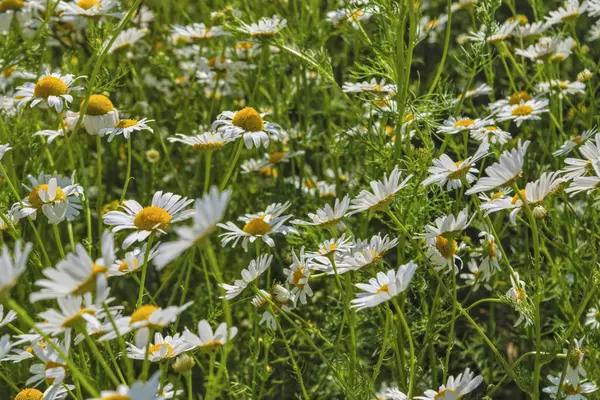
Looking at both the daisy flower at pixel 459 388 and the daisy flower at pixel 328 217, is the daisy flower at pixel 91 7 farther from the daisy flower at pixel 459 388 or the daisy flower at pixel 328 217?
the daisy flower at pixel 459 388

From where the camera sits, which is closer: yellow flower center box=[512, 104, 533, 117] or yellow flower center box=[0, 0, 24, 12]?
yellow flower center box=[512, 104, 533, 117]

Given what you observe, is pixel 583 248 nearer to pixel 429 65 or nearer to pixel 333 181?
pixel 333 181

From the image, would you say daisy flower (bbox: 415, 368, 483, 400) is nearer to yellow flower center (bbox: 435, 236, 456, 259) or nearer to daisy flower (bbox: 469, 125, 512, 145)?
yellow flower center (bbox: 435, 236, 456, 259)

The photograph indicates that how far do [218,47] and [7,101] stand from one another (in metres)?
0.79

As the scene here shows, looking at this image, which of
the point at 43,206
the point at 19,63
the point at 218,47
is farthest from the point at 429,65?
the point at 43,206

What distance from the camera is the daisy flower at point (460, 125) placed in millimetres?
1815

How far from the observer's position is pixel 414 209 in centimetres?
175

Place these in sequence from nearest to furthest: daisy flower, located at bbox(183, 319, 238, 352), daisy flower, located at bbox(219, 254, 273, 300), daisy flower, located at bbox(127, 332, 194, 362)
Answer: daisy flower, located at bbox(183, 319, 238, 352), daisy flower, located at bbox(127, 332, 194, 362), daisy flower, located at bbox(219, 254, 273, 300)

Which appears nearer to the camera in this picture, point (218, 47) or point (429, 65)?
point (218, 47)

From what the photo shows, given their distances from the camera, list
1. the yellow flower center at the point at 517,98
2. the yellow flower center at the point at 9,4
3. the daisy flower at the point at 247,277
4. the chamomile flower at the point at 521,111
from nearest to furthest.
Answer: the daisy flower at the point at 247,277 < the chamomile flower at the point at 521,111 < the yellow flower center at the point at 517,98 < the yellow flower center at the point at 9,4

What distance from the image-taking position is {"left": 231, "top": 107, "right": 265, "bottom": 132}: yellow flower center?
5.81 ft

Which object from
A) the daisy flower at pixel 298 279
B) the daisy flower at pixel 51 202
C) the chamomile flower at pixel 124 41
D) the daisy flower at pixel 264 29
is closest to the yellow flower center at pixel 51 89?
the daisy flower at pixel 51 202

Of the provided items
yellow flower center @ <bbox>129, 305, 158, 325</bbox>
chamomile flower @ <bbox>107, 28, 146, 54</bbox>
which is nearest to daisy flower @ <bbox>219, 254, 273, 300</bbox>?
yellow flower center @ <bbox>129, 305, 158, 325</bbox>

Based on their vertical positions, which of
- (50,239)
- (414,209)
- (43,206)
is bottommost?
(50,239)
